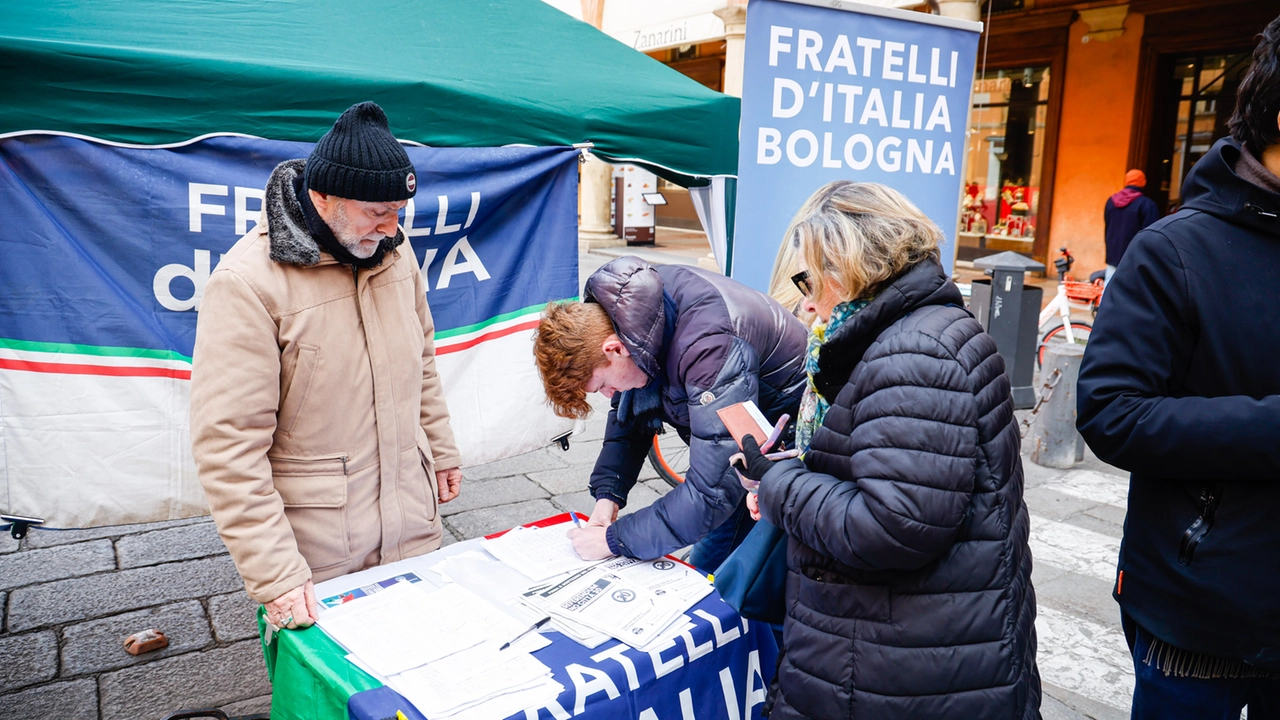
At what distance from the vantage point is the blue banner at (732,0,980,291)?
11.2 ft

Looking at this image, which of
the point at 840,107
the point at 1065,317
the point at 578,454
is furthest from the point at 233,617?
the point at 1065,317

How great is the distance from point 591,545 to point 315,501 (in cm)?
70

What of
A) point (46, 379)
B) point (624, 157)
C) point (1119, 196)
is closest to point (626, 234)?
point (1119, 196)

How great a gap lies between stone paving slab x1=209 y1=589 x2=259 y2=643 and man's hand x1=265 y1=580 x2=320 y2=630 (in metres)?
1.59

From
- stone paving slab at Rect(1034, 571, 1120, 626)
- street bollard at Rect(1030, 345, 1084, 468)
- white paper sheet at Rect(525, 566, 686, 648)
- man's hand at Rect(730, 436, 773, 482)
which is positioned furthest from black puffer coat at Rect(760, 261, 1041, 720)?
street bollard at Rect(1030, 345, 1084, 468)

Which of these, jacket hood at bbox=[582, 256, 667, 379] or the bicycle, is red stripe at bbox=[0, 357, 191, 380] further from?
the bicycle

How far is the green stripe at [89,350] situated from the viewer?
256 centimetres

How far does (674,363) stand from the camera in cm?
223

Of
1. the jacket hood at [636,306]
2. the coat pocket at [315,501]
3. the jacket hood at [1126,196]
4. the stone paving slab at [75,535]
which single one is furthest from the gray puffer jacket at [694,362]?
the jacket hood at [1126,196]

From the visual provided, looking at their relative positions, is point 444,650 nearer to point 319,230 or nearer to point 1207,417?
point 319,230

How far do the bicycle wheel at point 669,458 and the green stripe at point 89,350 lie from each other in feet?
7.83

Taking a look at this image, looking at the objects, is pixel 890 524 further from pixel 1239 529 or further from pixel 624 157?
pixel 624 157

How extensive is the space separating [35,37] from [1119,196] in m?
10.0

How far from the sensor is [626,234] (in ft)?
55.8
